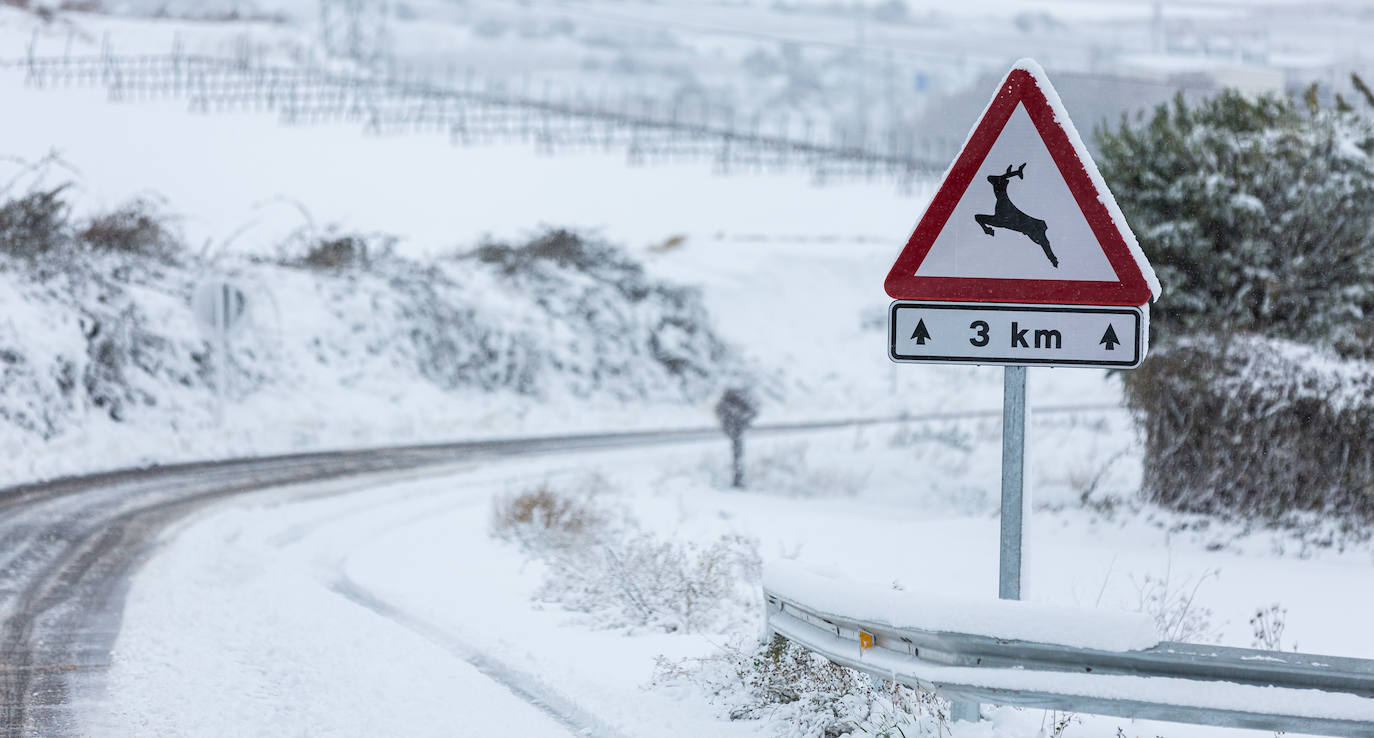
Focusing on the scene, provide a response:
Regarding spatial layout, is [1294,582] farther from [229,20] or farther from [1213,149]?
[229,20]

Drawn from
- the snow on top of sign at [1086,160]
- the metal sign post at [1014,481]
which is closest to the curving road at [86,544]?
the metal sign post at [1014,481]

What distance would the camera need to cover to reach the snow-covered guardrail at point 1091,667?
3527mm

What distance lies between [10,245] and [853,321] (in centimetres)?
2606

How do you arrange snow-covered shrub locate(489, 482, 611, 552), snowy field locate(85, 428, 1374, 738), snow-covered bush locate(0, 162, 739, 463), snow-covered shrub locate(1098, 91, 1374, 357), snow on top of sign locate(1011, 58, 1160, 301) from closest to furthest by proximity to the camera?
1. snow on top of sign locate(1011, 58, 1160, 301)
2. snowy field locate(85, 428, 1374, 738)
3. snow-covered shrub locate(489, 482, 611, 552)
4. snow-covered shrub locate(1098, 91, 1374, 357)
5. snow-covered bush locate(0, 162, 739, 463)

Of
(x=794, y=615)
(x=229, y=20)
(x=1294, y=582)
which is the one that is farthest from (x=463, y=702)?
(x=229, y=20)

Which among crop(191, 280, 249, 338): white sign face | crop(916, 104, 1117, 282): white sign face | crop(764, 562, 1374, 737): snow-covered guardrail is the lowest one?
A: crop(191, 280, 249, 338): white sign face

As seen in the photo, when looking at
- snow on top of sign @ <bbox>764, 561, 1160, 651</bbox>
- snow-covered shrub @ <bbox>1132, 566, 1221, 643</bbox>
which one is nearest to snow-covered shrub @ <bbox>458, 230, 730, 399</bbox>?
snow-covered shrub @ <bbox>1132, 566, 1221, 643</bbox>

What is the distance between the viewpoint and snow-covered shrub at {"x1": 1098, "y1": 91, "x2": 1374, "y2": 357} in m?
13.1

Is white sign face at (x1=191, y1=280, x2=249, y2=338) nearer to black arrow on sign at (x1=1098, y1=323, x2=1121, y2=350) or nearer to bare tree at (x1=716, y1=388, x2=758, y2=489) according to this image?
bare tree at (x1=716, y1=388, x2=758, y2=489)

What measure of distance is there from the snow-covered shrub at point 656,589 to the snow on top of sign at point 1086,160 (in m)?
4.18

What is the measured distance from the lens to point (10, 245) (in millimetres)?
19406

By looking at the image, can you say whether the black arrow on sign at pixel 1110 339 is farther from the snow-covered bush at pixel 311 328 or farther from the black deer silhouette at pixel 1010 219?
the snow-covered bush at pixel 311 328

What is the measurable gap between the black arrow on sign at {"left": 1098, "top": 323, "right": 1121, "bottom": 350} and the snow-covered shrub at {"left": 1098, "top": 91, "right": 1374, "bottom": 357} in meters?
9.77

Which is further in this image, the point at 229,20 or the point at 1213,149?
the point at 229,20
